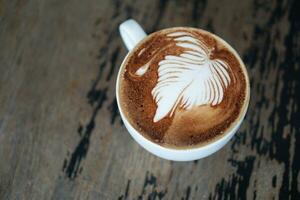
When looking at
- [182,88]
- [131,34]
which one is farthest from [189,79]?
[131,34]

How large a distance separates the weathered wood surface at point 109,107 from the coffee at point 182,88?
135mm

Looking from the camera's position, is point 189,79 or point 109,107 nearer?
point 189,79

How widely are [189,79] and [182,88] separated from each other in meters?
0.02

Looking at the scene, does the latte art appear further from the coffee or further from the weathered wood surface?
the weathered wood surface

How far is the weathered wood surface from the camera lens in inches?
31.5

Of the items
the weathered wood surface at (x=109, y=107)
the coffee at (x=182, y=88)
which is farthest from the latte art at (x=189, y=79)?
the weathered wood surface at (x=109, y=107)

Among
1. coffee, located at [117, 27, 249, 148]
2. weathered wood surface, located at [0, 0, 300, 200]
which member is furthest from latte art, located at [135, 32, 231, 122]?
weathered wood surface, located at [0, 0, 300, 200]

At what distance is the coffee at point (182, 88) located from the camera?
704 mm

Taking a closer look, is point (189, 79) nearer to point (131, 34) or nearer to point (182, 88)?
point (182, 88)

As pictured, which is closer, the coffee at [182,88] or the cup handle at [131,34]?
the coffee at [182,88]

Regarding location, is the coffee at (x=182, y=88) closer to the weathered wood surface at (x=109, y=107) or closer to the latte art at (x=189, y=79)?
the latte art at (x=189, y=79)

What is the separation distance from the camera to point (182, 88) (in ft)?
2.40

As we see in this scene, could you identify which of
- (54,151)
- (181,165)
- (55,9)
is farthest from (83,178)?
(55,9)

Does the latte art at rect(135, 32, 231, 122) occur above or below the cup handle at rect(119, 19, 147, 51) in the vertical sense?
below
